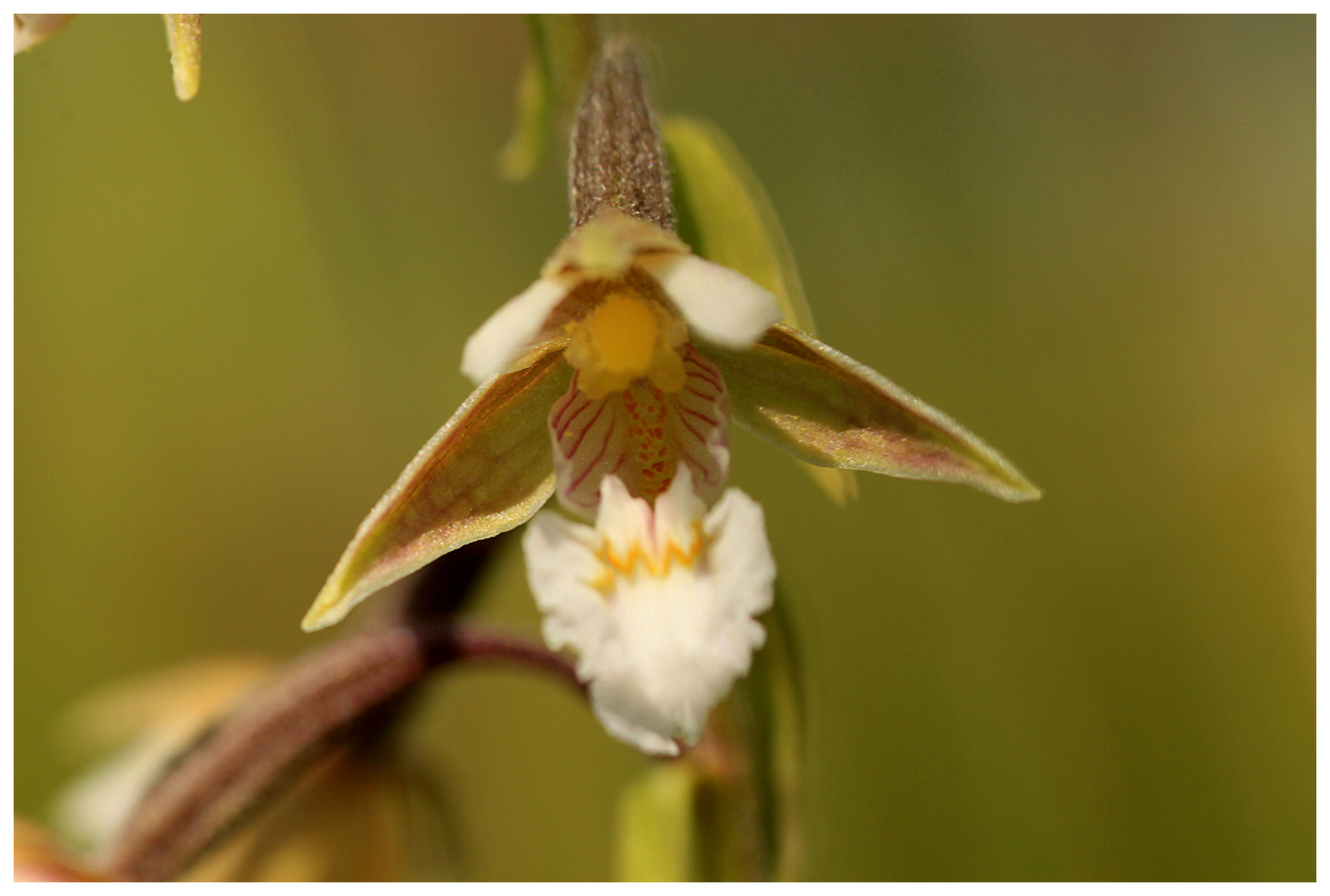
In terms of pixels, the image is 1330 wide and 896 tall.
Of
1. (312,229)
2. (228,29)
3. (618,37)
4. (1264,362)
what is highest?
(228,29)

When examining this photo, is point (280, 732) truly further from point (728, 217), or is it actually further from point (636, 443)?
point (728, 217)

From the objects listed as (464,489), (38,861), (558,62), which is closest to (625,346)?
(464,489)

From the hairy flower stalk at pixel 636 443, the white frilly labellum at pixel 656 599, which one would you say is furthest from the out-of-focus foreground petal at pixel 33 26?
the white frilly labellum at pixel 656 599

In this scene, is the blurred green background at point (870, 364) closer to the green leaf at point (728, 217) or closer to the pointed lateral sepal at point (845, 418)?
the green leaf at point (728, 217)

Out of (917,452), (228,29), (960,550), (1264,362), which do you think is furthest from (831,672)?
(228,29)
